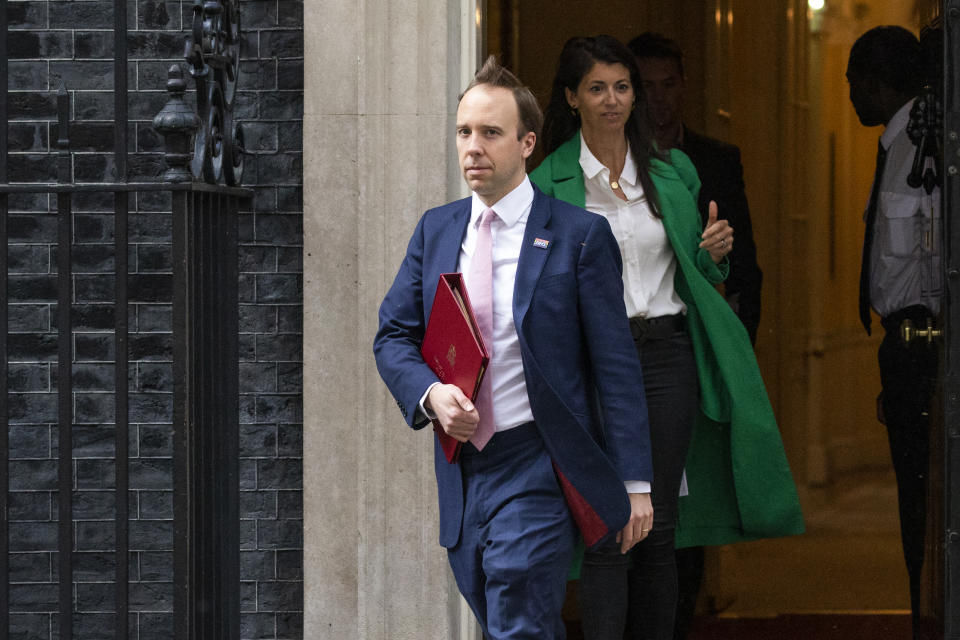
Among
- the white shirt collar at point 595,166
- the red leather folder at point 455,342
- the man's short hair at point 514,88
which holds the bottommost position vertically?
the red leather folder at point 455,342

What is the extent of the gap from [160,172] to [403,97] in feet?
2.86

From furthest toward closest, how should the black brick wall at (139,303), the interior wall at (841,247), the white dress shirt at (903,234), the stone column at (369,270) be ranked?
the interior wall at (841,247)
the white dress shirt at (903,234)
the black brick wall at (139,303)
the stone column at (369,270)

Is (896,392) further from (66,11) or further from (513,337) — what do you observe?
(66,11)

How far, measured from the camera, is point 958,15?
4.65 m

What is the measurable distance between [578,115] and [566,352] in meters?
1.36

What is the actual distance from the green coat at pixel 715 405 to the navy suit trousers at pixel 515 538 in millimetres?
1161

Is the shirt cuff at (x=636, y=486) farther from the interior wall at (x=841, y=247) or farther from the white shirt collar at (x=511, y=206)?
the interior wall at (x=841, y=247)

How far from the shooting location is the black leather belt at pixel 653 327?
4.67 m

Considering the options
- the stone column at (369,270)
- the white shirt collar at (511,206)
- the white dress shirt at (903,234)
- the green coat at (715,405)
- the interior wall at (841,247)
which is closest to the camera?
the white shirt collar at (511,206)

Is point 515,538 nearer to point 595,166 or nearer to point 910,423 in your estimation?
point 595,166

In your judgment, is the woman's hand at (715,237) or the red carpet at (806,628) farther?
the red carpet at (806,628)

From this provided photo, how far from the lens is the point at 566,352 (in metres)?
3.81

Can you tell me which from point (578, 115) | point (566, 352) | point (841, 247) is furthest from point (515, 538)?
point (841, 247)

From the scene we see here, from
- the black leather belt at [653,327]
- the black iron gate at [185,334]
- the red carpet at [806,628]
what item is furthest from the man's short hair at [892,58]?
the black iron gate at [185,334]
